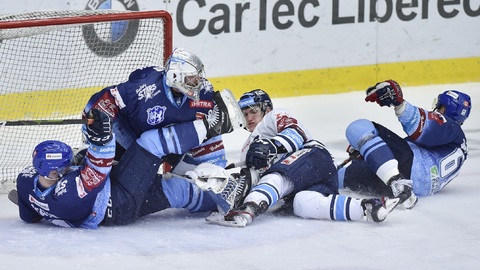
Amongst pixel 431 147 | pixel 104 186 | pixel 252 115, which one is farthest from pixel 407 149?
pixel 104 186

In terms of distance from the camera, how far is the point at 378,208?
14.7 feet

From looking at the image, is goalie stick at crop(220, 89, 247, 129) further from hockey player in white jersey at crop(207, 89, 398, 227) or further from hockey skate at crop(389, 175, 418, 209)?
hockey skate at crop(389, 175, 418, 209)

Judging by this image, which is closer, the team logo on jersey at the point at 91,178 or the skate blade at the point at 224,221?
the team logo on jersey at the point at 91,178

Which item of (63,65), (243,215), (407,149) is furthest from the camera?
(63,65)

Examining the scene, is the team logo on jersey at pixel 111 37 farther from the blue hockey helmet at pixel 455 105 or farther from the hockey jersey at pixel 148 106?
the blue hockey helmet at pixel 455 105

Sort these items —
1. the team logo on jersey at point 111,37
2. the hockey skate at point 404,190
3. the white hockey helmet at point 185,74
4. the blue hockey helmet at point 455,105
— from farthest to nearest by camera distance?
the team logo on jersey at point 111,37 < the blue hockey helmet at point 455,105 < the hockey skate at point 404,190 < the white hockey helmet at point 185,74

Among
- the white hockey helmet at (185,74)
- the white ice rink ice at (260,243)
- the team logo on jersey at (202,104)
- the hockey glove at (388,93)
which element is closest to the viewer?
the white ice rink ice at (260,243)

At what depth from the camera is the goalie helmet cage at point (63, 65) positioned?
17.4 ft

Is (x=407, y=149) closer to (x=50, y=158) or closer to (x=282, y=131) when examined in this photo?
(x=282, y=131)

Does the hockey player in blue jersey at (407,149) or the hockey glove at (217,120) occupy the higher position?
the hockey glove at (217,120)

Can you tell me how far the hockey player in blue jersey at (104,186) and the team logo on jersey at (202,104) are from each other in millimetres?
59

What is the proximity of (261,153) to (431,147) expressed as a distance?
2.92 ft

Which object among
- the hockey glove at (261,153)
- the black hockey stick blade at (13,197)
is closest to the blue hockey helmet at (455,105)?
the hockey glove at (261,153)

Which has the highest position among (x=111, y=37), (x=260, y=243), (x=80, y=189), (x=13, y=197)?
(x=111, y=37)
